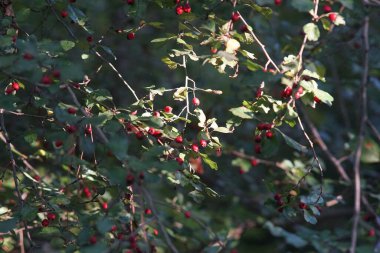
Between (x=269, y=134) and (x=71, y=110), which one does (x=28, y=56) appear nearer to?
(x=71, y=110)

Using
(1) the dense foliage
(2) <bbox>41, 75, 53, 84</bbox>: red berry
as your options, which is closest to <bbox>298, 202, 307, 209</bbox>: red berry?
(1) the dense foliage

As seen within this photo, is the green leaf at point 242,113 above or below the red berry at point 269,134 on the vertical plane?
above

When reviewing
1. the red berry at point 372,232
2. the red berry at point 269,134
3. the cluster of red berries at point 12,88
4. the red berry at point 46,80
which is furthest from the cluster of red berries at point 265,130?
the red berry at point 372,232

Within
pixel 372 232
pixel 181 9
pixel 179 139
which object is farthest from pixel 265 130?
pixel 372 232

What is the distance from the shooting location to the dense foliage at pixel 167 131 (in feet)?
6.68

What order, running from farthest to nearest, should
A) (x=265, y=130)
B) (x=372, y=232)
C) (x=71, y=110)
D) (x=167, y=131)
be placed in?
(x=372, y=232) → (x=265, y=130) → (x=167, y=131) → (x=71, y=110)

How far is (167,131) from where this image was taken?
2.26m

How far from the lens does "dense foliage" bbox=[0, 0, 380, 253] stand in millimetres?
2037

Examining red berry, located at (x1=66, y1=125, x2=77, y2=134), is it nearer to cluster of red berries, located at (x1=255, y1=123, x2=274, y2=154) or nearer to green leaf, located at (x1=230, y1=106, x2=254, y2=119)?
green leaf, located at (x1=230, y1=106, x2=254, y2=119)

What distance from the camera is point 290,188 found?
262 centimetres

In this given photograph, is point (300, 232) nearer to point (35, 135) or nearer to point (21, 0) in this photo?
point (35, 135)

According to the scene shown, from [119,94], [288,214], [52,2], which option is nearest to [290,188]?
[288,214]

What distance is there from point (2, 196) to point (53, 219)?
91 cm

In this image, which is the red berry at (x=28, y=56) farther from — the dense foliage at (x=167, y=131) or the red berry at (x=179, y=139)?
the red berry at (x=179, y=139)
